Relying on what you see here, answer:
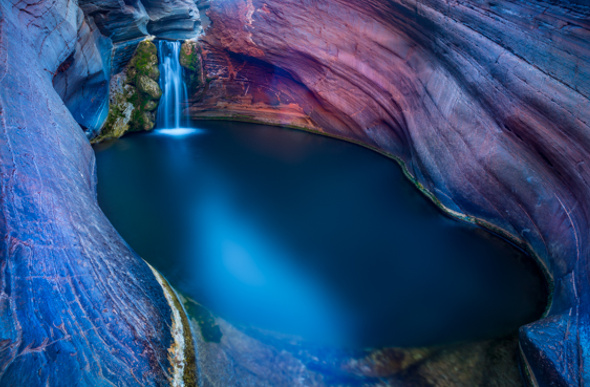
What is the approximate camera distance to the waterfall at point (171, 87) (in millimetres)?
9438

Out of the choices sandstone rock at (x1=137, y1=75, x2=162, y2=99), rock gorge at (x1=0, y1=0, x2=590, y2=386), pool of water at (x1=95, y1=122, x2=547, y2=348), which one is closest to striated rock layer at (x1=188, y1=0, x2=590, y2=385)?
rock gorge at (x1=0, y1=0, x2=590, y2=386)

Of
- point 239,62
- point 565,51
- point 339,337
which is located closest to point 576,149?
point 565,51

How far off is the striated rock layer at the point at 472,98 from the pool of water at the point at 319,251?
55 cm

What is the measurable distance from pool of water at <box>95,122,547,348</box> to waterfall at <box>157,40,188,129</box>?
2.73 m

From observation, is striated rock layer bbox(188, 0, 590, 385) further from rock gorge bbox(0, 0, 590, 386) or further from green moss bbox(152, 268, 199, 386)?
green moss bbox(152, 268, 199, 386)

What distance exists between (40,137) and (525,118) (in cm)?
630

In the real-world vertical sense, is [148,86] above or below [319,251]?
above

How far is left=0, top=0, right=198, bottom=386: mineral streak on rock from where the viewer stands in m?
2.02

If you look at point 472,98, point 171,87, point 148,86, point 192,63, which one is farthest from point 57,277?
point 192,63

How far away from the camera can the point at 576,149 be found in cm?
379

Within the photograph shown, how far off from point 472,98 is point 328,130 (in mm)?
4917

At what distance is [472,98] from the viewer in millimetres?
5270

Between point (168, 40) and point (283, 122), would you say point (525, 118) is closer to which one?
point (283, 122)

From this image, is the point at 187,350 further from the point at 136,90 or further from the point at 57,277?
the point at 136,90
